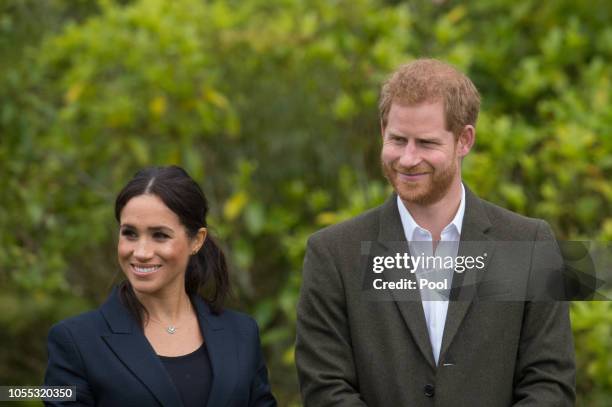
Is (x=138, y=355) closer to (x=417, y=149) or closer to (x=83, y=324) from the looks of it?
(x=83, y=324)

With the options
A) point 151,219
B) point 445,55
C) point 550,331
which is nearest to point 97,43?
point 445,55

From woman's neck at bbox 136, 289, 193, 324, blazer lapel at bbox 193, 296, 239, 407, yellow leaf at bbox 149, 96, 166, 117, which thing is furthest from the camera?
yellow leaf at bbox 149, 96, 166, 117

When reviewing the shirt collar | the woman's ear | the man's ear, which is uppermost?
the man's ear

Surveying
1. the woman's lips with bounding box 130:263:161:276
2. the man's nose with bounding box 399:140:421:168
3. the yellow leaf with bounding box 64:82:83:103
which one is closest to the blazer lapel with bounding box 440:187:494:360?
the man's nose with bounding box 399:140:421:168

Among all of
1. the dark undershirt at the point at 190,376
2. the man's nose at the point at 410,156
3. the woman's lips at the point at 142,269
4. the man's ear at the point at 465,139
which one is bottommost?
the dark undershirt at the point at 190,376

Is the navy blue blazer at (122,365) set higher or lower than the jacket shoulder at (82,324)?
lower

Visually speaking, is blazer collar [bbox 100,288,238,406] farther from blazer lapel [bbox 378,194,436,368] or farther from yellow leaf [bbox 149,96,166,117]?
yellow leaf [bbox 149,96,166,117]

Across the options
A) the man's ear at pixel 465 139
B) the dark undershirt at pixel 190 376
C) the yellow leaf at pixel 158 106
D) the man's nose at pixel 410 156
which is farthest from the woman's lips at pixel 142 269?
the yellow leaf at pixel 158 106

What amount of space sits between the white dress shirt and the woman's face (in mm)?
709

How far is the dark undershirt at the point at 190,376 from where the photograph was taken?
3496mm

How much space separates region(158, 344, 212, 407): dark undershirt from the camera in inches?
138

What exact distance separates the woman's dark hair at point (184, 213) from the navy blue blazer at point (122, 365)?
6cm

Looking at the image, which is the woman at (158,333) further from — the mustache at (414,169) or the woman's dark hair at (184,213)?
the mustache at (414,169)

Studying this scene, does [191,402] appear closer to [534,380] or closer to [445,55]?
[534,380]
